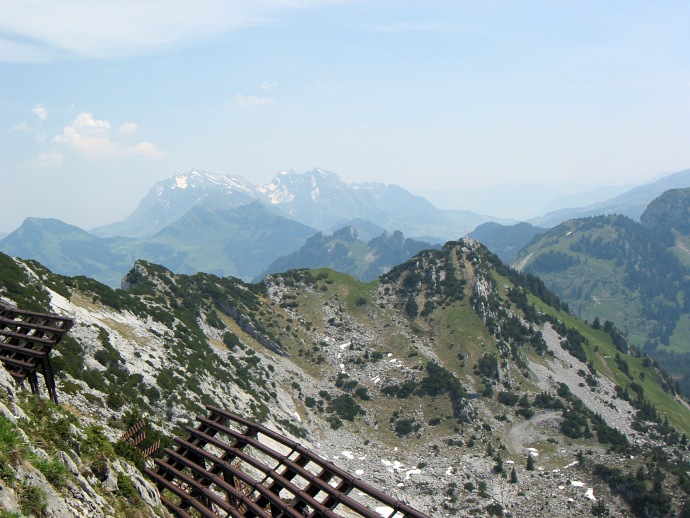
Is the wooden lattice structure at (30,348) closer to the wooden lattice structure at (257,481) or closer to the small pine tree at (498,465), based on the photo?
the wooden lattice structure at (257,481)

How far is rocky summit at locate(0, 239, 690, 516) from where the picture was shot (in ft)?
216

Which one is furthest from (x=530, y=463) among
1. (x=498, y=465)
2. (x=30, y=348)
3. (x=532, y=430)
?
(x=30, y=348)

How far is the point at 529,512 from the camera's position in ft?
284

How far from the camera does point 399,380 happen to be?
120875mm

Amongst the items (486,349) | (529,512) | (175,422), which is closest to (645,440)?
(486,349)

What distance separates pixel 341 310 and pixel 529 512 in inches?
2746

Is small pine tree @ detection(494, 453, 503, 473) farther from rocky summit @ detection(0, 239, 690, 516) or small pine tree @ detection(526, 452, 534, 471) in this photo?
small pine tree @ detection(526, 452, 534, 471)

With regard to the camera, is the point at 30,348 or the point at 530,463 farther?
the point at 530,463

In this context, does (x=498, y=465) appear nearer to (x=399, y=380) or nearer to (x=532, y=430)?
(x=532, y=430)

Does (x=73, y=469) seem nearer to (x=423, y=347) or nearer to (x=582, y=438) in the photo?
(x=582, y=438)

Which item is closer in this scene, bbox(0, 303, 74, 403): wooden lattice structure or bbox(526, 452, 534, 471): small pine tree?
bbox(0, 303, 74, 403): wooden lattice structure

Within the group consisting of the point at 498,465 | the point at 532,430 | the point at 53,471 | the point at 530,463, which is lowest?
the point at 530,463

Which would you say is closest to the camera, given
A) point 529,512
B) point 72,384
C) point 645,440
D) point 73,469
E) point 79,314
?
point 73,469

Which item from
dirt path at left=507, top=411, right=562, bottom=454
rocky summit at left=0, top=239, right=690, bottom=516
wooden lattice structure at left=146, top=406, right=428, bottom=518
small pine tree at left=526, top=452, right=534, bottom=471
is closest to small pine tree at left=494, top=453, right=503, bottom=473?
rocky summit at left=0, top=239, right=690, bottom=516
